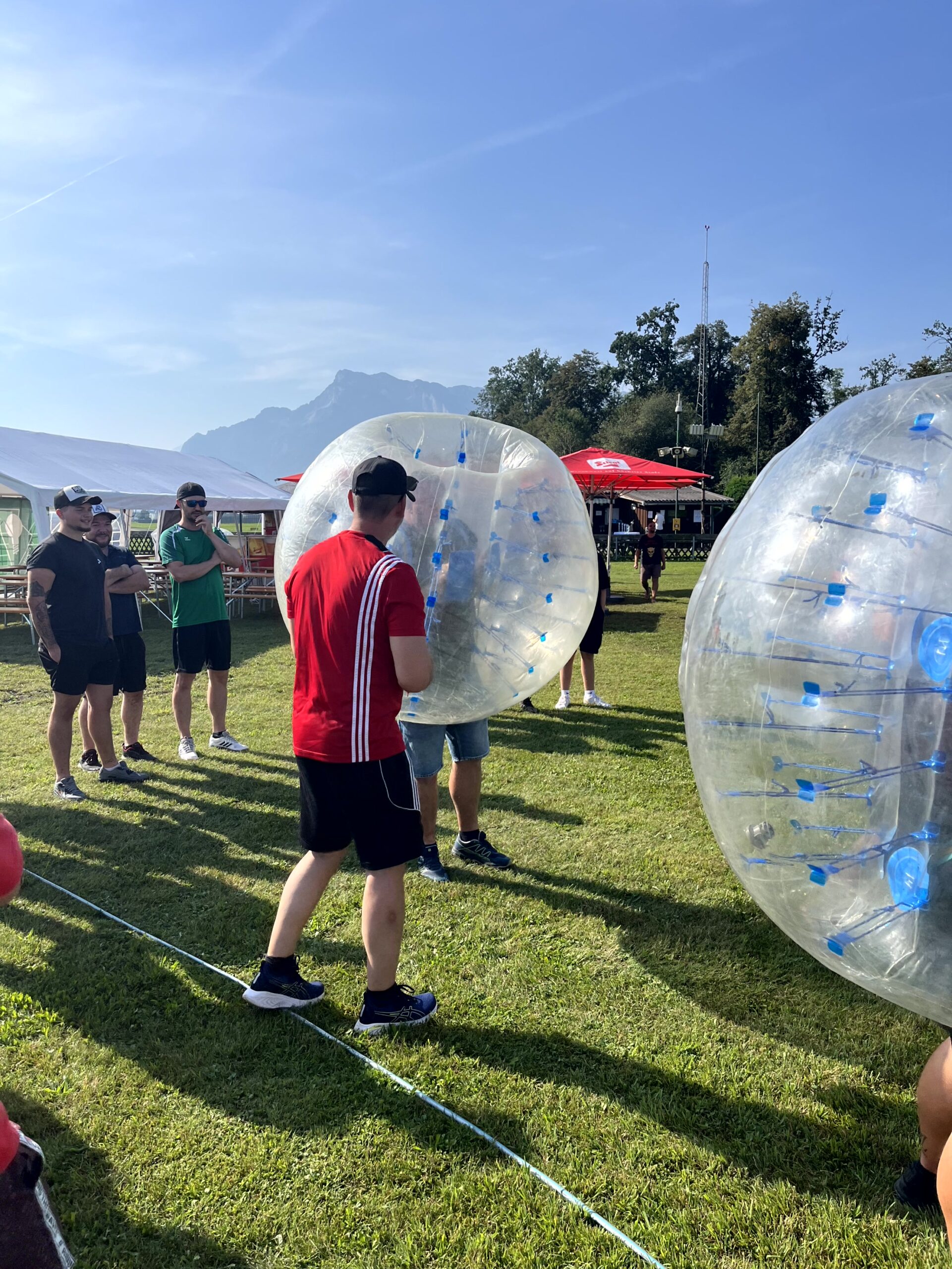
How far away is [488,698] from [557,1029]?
132cm

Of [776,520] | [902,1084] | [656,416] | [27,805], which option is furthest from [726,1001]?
[656,416]

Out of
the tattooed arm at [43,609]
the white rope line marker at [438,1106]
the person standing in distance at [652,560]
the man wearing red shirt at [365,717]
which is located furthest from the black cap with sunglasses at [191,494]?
the person standing in distance at [652,560]

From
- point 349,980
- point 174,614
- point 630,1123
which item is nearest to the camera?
point 630,1123

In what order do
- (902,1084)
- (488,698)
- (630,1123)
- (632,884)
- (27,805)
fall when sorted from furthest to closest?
(27,805) → (632,884) → (488,698) → (902,1084) → (630,1123)

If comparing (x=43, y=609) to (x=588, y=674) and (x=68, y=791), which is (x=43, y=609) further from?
(x=588, y=674)

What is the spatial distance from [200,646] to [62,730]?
3.83 feet

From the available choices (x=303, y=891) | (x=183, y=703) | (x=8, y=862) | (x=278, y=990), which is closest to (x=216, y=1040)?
(x=278, y=990)

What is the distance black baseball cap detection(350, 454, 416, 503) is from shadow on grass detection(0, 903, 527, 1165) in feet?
6.47

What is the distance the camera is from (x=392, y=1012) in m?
3.08

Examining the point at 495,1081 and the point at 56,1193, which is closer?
the point at 56,1193

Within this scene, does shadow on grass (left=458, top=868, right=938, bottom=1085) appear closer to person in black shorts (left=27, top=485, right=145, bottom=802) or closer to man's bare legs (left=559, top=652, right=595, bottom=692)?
person in black shorts (left=27, top=485, right=145, bottom=802)

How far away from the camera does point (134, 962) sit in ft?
11.7

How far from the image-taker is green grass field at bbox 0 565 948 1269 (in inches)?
88.1

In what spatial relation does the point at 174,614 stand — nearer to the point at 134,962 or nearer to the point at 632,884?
the point at 134,962
